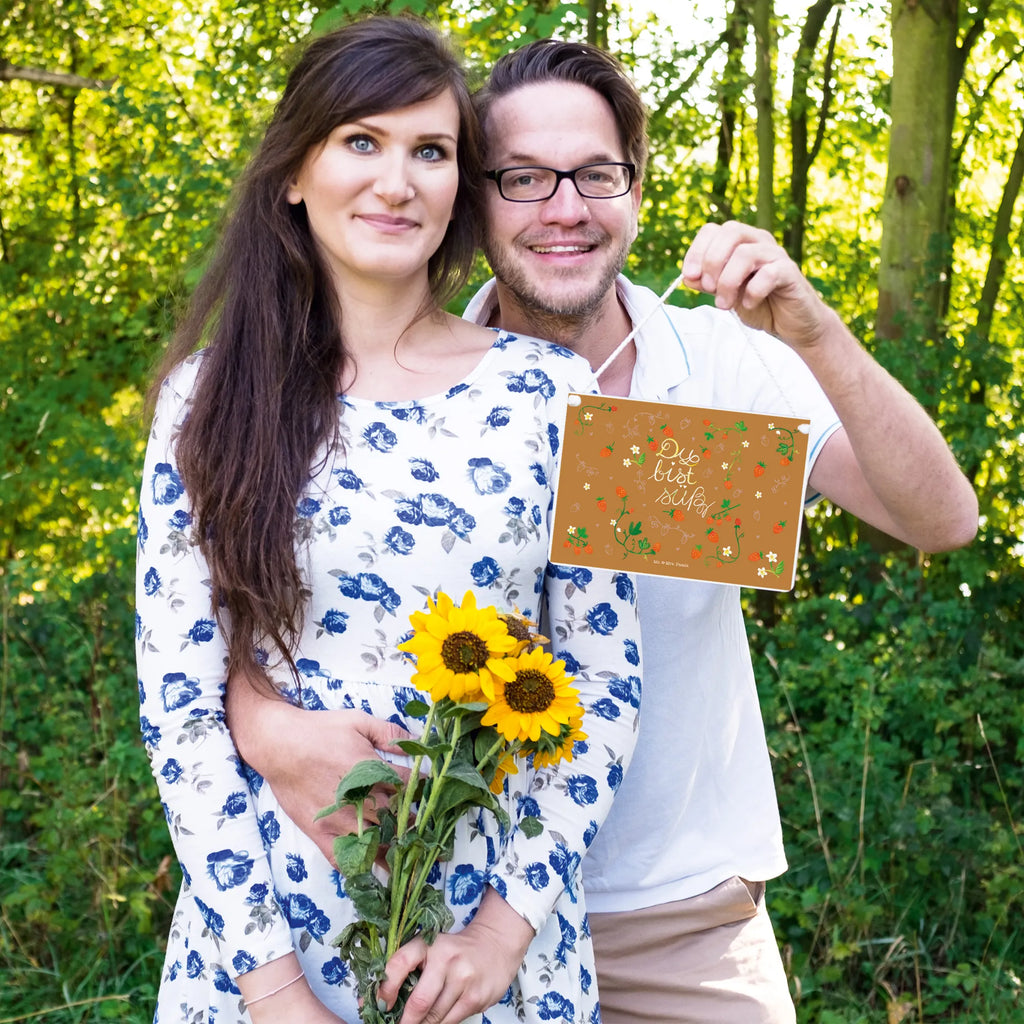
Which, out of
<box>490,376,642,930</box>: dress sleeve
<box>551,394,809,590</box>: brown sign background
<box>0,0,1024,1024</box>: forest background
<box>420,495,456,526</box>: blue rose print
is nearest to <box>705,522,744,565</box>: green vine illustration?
<box>551,394,809,590</box>: brown sign background

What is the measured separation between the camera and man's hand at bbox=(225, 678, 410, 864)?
168 cm

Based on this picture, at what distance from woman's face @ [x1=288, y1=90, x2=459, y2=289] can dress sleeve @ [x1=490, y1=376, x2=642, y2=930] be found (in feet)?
1.21

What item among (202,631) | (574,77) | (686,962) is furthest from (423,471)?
(686,962)

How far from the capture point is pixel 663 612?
6.76 feet

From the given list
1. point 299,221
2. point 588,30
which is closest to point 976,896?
point 299,221

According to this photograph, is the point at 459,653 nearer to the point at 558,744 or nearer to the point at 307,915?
the point at 558,744

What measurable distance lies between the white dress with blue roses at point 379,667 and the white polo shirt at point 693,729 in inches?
9.4

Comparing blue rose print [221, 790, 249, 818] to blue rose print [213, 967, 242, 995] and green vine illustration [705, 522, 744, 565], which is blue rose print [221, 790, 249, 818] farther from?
green vine illustration [705, 522, 744, 565]

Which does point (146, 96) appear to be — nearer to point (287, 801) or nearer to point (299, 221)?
point (299, 221)

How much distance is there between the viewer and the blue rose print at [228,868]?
5.48 ft

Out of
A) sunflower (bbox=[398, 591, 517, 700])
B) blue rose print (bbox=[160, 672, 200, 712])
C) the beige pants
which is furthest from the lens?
the beige pants

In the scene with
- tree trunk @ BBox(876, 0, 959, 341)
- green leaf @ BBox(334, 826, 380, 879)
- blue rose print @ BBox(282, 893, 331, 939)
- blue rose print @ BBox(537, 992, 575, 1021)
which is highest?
tree trunk @ BBox(876, 0, 959, 341)

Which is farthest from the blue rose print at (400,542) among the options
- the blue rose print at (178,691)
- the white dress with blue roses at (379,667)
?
the blue rose print at (178,691)

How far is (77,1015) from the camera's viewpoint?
10.9ft
